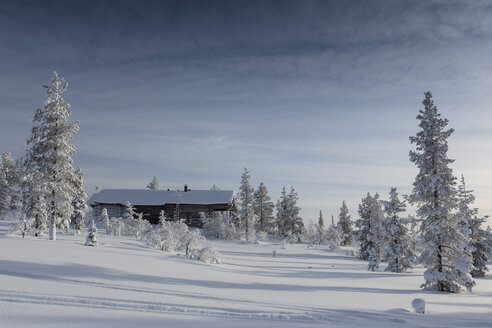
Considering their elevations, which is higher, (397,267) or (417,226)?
(417,226)

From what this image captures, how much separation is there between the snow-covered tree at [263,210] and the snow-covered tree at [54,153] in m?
49.0

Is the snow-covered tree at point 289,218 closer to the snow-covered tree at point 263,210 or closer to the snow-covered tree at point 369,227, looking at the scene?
the snow-covered tree at point 263,210

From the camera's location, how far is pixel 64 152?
23.9 m

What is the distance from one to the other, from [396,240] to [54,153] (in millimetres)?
32733

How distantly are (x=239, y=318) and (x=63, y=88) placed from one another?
23808 millimetres

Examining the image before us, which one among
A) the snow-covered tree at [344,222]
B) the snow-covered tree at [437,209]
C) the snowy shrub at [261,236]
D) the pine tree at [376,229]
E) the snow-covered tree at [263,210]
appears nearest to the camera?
the snow-covered tree at [437,209]

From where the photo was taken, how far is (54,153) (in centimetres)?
2355

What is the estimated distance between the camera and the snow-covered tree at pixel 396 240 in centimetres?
3112

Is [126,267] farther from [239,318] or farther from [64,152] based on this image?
[64,152]

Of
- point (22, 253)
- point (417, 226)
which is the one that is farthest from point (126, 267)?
point (417, 226)

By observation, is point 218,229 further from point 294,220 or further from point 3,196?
point 3,196

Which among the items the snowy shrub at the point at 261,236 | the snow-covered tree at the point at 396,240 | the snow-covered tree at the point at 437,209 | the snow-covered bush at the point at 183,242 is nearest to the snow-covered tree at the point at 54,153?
the snow-covered bush at the point at 183,242

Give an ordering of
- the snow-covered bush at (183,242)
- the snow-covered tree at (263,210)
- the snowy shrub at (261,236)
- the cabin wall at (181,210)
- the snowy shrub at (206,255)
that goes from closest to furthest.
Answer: the snowy shrub at (206,255)
the snow-covered bush at (183,242)
the snowy shrub at (261,236)
the cabin wall at (181,210)
the snow-covered tree at (263,210)

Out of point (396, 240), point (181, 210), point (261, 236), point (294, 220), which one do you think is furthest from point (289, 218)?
point (396, 240)
